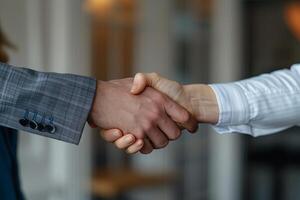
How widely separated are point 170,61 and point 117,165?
970 millimetres

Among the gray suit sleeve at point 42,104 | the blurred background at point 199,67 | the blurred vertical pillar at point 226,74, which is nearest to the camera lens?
the gray suit sleeve at point 42,104

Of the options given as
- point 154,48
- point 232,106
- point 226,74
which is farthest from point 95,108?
point 226,74

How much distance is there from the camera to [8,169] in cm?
126

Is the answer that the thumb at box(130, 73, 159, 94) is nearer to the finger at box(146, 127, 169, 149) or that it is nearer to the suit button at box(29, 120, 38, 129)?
the finger at box(146, 127, 169, 149)

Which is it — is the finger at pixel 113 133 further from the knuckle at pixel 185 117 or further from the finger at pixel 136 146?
the knuckle at pixel 185 117

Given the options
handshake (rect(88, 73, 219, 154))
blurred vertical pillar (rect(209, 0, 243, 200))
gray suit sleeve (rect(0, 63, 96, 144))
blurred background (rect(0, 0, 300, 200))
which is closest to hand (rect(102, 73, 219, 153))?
handshake (rect(88, 73, 219, 154))

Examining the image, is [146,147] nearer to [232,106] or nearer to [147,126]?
[147,126]

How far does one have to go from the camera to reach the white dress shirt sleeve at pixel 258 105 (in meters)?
1.36

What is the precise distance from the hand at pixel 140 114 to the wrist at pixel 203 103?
29 millimetres

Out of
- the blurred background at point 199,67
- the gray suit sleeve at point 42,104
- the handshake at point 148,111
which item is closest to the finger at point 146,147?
the handshake at point 148,111

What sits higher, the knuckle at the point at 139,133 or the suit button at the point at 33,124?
the suit button at the point at 33,124

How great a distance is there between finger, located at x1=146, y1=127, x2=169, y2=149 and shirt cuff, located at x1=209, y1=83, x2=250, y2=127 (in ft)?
0.46

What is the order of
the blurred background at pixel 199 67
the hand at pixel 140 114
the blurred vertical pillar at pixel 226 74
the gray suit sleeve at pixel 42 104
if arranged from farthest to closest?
the blurred vertical pillar at pixel 226 74
the blurred background at pixel 199 67
the hand at pixel 140 114
the gray suit sleeve at pixel 42 104

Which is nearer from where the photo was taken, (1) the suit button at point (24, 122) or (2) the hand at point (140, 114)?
(1) the suit button at point (24, 122)
